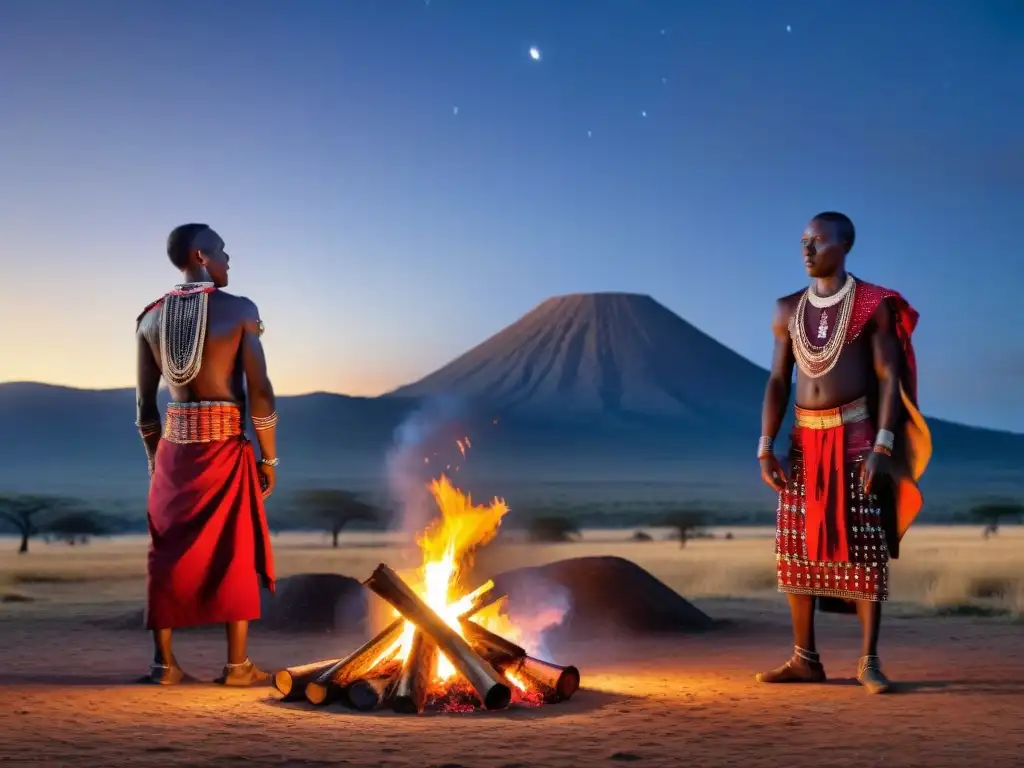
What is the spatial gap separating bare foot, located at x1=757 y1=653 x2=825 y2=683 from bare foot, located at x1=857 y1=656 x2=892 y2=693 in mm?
283

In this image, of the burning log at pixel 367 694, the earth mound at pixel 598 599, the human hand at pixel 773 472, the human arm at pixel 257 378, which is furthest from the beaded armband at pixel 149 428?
the earth mound at pixel 598 599

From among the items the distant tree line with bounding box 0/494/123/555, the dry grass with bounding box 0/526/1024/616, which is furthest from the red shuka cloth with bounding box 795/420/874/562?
the distant tree line with bounding box 0/494/123/555

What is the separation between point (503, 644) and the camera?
25.1ft

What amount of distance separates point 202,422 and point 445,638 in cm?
172

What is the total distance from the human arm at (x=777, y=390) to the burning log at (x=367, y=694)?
235 centimetres

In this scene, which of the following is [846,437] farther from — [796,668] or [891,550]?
[796,668]

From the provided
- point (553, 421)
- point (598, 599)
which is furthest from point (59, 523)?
point (553, 421)

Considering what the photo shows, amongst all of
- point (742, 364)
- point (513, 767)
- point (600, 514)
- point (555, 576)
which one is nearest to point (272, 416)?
point (513, 767)

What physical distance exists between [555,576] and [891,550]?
16.6 feet

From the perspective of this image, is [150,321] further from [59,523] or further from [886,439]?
[59,523]

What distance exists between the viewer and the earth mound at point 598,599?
1178cm

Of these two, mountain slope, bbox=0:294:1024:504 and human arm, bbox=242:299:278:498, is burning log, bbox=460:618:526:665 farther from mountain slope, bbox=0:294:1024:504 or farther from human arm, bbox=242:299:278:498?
mountain slope, bbox=0:294:1024:504

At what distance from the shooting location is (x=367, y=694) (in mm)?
7082

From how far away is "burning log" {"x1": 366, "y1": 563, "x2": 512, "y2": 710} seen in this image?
7.01 meters
